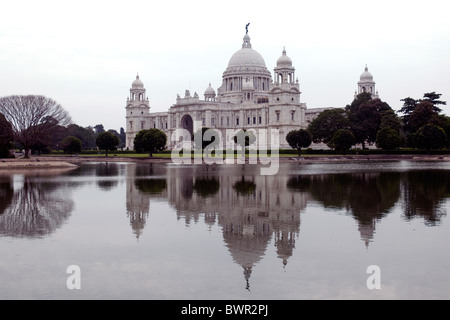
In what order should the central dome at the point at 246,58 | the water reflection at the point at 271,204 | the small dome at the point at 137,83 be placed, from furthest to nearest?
the small dome at the point at 137,83 → the central dome at the point at 246,58 → the water reflection at the point at 271,204

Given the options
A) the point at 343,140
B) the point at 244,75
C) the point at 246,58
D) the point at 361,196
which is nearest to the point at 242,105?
the point at 244,75

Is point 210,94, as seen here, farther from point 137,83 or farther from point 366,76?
point 366,76

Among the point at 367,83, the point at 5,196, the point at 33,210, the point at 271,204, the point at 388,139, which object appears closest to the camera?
the point at 33,210

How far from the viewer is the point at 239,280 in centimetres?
1014

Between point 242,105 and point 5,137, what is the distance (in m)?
53.2

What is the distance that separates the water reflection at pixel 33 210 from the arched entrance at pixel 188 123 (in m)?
84.2

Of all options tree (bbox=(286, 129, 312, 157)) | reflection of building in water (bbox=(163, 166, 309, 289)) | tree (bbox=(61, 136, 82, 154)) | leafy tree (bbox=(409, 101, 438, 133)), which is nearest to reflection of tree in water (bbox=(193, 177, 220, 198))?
reflection of building in water (bbox=(163, 166, 309, 289))

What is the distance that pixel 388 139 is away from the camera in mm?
71875

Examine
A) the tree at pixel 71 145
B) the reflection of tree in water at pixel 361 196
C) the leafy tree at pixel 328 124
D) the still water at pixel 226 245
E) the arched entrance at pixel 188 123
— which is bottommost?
the still water at pixel 226 245

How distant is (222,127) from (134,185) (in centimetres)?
7872

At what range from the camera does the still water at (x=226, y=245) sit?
973 centimetres

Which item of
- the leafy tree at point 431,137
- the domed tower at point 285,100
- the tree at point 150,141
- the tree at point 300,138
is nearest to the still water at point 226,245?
the leafy tree at point 431,137

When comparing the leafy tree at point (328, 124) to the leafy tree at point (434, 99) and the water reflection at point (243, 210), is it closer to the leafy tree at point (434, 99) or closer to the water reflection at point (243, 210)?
the leafy tree at point (434, 99)

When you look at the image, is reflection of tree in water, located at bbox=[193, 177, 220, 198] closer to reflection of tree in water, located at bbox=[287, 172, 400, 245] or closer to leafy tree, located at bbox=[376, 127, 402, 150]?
reflection of tree in water, located at bbox=[287, 172, 400, 245]
